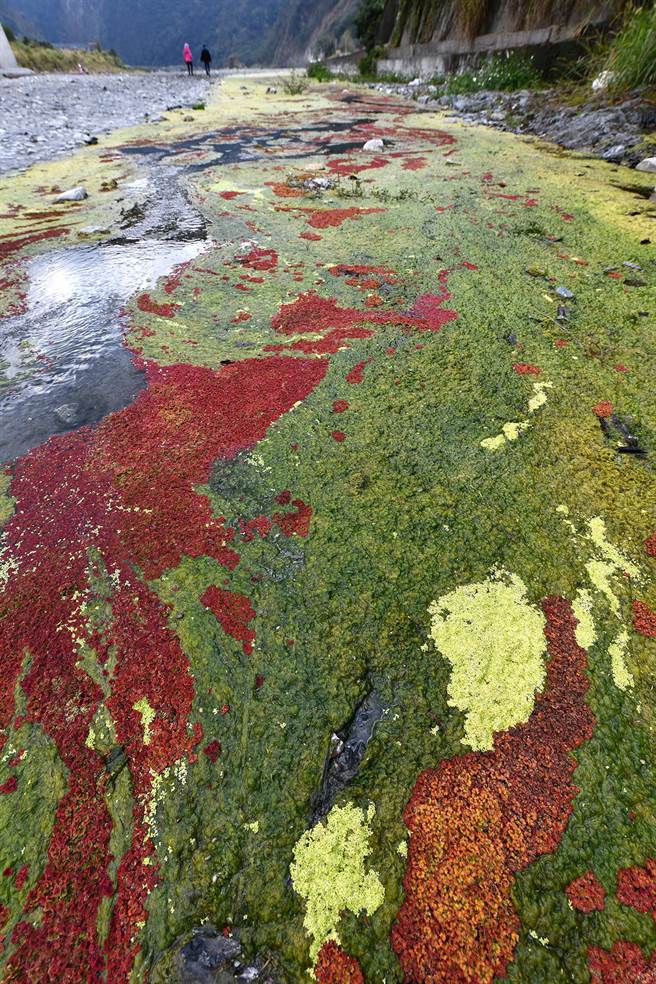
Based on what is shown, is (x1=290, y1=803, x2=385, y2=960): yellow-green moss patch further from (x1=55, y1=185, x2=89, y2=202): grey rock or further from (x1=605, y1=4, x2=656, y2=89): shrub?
(x1=605, y1=4, x2=656, y2=89): shrub

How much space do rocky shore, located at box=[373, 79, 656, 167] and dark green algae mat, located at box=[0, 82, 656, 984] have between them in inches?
152

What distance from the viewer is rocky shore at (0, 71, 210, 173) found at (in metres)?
6.59

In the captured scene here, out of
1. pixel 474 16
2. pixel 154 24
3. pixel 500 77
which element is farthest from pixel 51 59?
pixel 154 24

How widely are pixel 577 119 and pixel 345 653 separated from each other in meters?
7.62

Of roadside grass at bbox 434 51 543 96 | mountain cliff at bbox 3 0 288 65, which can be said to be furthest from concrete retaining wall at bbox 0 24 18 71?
mountain cliff at bbox 3 0 288 65

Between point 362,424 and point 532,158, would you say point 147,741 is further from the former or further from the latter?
point 532,158

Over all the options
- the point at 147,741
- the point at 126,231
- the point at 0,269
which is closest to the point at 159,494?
the point at 147,741

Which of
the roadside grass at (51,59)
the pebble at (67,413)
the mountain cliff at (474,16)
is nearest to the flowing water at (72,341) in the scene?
the pebble at (67,413)

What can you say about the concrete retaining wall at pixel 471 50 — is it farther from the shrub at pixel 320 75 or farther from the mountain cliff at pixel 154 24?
the mountain cliff at pixel 154 24

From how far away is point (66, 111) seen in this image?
1032cm

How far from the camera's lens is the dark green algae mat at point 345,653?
0.90 metres

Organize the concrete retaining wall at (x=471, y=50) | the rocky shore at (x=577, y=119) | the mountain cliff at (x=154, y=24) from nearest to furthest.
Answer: the rocky shore at (x=577, y=119) < the concrete retaining wall at (x=471, y=50) < the mountain cliff at (x=154, y=24)

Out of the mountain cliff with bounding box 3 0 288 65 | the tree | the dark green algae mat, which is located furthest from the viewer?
the mountain cliff with bounding box 3 0 288 65

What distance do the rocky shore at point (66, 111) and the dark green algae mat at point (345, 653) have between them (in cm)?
586
